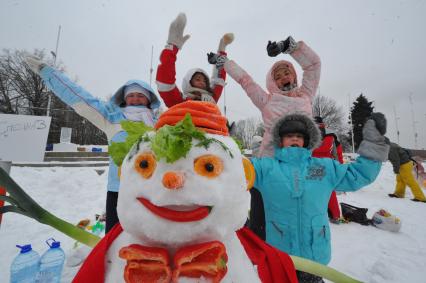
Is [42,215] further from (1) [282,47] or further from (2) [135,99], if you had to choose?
(1) [282,47]

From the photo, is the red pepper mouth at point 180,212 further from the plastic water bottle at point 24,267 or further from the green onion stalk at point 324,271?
the plastic water bottle at point 24,267

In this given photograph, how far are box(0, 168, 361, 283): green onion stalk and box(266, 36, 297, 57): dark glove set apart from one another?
6.70 ft

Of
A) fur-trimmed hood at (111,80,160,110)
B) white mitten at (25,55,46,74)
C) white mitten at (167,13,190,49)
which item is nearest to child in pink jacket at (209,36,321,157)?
white mitten at (167,13,190,49)

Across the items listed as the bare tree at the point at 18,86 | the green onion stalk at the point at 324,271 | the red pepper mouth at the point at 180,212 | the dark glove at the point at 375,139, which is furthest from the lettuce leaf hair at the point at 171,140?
the bare tree at the point at 18,86

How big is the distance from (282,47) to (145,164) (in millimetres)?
2148

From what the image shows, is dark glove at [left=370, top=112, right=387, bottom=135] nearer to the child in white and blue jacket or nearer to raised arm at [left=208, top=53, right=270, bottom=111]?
raised arm at [left=208, top=53, right=270, bottom=111]

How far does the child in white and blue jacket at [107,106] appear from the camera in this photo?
1975mm

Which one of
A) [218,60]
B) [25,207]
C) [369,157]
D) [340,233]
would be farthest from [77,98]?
[340,233]

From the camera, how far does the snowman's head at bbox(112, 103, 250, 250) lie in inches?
25.6

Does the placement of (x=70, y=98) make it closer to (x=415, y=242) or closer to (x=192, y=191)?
(x=192, y=191)

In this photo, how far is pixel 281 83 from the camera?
2.35m

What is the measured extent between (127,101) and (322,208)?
2.02 metres

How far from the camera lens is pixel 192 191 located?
65cm

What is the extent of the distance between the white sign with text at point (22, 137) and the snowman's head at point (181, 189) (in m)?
1.83
